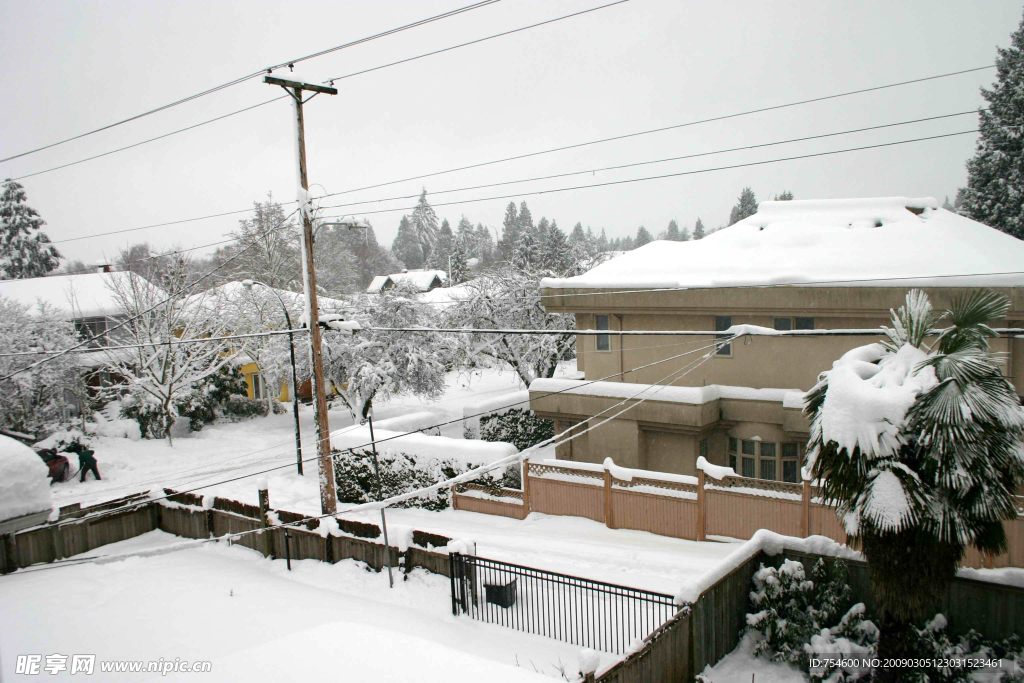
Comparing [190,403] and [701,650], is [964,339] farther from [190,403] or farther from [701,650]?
[190,403]

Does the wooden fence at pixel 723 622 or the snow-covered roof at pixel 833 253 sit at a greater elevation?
the snow-covered roof at pixel 833 253

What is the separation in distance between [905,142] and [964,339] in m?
Answer: 5.00

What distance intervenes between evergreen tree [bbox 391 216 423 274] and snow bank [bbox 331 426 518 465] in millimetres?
97113

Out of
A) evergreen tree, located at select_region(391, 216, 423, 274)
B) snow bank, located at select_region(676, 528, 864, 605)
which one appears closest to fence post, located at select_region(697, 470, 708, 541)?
snow bank, located at select_region(676, 528, 864, 605)

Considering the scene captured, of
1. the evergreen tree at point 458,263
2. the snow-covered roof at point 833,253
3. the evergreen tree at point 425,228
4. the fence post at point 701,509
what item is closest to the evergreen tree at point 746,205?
the evergreen tree at point 458,263

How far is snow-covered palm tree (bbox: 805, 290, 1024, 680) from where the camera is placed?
6.45 metres

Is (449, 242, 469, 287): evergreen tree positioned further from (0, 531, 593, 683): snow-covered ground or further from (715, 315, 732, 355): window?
(0, 531, 593, 683): snow-covered ground

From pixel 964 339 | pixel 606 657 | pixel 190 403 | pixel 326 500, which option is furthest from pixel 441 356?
pixel 964 339

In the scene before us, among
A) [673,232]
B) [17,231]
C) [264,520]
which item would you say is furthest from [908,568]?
[673,232]

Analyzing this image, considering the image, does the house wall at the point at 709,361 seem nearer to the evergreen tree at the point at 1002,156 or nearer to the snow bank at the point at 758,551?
the snow bank at the point at 758,551

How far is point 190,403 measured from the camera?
31578 millimetres

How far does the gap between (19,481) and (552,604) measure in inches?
496

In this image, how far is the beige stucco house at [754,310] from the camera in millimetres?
14844

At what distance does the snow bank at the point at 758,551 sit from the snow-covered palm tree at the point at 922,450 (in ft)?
6.59
